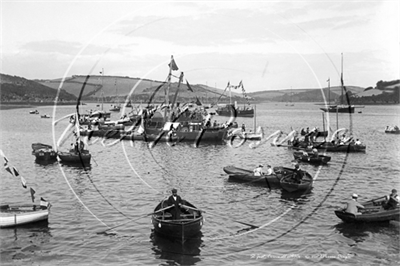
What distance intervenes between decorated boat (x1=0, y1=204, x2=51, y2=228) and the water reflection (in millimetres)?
8687

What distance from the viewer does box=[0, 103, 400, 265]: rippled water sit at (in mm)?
26219

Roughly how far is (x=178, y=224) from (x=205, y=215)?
7232 mm

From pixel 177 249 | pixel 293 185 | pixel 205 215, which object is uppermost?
pixel 293 185

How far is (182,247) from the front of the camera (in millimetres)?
27328

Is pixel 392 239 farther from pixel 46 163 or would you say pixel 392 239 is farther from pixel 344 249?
pixel 46 163

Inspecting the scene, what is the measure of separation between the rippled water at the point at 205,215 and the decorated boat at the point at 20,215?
605mm

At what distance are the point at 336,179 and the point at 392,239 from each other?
21.1 metres

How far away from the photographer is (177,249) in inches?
1066

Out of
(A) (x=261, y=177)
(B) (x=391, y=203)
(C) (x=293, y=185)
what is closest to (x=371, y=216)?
(B) (x=391, y=203)

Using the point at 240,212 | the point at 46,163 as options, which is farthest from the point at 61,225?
the point at 46,163

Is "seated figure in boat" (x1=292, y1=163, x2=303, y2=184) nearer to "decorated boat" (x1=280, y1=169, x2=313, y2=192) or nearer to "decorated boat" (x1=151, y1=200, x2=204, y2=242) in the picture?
"decorated boat" (x1=280, y1=169, x2=313, y2=192)

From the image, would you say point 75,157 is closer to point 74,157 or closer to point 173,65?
point 74,157

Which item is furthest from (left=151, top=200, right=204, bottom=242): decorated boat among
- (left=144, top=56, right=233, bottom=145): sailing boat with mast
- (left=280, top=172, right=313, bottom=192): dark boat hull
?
(left=144, top=56, right=233, bottom=145): sailing boat with mast

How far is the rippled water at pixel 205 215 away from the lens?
1032 inches
